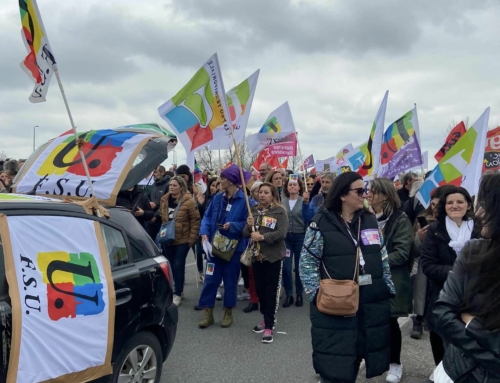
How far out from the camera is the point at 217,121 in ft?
21.0

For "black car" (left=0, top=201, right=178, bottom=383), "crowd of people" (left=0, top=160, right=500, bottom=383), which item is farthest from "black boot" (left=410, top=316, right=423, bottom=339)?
"black car" (left=0, top=201, right=178, bottom=383)

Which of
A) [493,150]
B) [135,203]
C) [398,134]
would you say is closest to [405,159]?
[398,134]

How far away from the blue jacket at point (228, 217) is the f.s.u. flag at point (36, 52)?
270 cm

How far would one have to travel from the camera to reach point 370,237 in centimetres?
348

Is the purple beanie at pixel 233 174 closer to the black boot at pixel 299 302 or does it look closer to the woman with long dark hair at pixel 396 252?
the woman with long dark hair at pixel 396 252

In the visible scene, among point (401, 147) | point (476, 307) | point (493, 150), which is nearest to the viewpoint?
point (476, 307)

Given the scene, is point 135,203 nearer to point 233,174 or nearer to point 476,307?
point 233,174

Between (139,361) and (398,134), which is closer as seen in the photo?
(139,361)

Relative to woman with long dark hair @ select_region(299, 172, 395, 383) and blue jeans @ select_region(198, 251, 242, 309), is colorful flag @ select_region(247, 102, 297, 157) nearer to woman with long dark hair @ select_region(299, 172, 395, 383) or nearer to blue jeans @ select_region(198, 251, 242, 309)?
blue jeans @ select_region(198, 251, 242, 309)

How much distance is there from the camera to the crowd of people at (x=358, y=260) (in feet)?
6.19

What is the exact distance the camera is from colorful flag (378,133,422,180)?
848cm

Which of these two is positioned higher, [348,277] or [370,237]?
[370,237]

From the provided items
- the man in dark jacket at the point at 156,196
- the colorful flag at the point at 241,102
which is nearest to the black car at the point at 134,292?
the colorful flag at the point at 241,102

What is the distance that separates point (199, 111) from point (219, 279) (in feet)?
7.52
